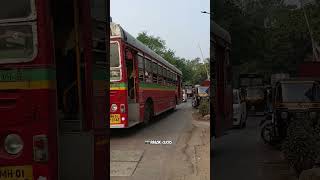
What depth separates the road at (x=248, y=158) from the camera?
248 cm

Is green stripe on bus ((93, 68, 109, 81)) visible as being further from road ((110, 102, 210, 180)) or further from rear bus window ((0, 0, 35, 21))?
rear bus window ((0, 0, 35, 21))

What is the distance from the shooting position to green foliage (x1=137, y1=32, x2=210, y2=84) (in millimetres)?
2459

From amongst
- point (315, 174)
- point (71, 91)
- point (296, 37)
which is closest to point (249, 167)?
point (315, 174)

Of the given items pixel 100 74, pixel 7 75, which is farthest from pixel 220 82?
pixel 7 75

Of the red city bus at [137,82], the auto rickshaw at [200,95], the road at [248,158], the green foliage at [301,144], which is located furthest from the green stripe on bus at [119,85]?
the green foliage at [301,144]

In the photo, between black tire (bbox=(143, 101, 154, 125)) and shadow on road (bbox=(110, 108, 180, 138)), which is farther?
black tire (bbox=(143, 101, 154, 125))

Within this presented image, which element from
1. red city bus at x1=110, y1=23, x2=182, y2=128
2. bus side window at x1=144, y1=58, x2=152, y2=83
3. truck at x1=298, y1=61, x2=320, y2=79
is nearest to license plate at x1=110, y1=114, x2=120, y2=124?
red city bus at x1=110, y1=23, x2=182, y2=128

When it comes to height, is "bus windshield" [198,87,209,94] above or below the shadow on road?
above

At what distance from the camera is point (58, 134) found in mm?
2377

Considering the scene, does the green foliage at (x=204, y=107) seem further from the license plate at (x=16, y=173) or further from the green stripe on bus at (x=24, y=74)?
the license plate at (x=16, y=173)

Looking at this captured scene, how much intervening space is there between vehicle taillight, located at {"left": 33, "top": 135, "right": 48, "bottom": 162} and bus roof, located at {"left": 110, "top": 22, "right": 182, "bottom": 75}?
0.71 metres

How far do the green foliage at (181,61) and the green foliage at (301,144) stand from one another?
59cm

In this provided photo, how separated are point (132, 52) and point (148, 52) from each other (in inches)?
4.4

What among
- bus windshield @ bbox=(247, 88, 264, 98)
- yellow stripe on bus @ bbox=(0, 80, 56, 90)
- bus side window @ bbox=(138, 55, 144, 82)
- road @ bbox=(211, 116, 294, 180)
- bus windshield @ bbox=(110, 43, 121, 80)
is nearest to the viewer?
yellow stripe on bus @ bbox=(0, 80, 56, 90)
